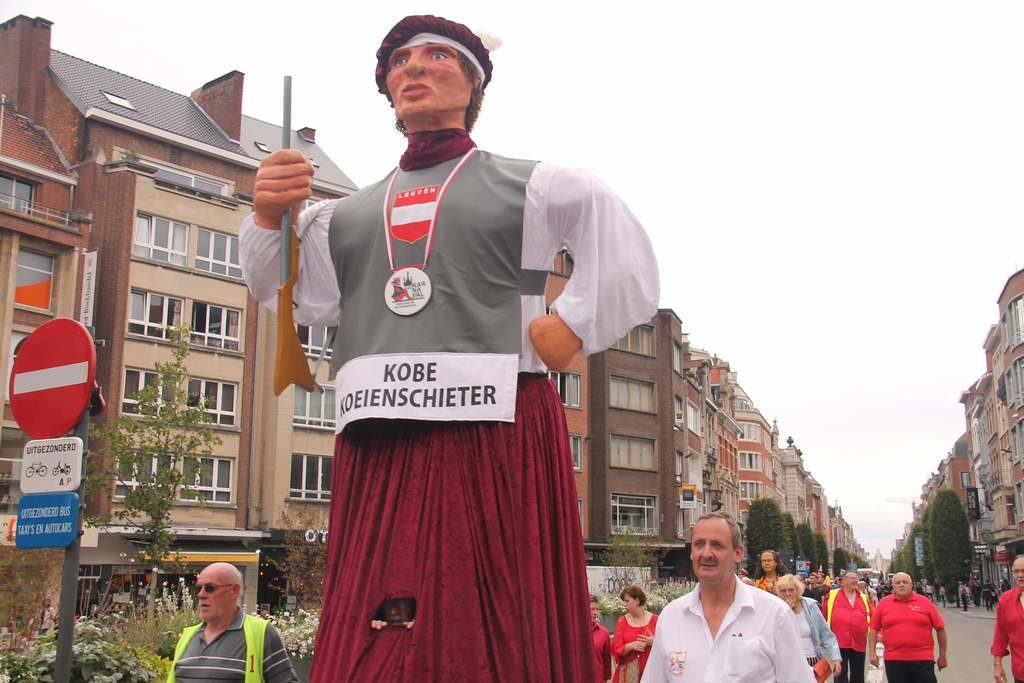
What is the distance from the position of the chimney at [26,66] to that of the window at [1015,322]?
46139 mm

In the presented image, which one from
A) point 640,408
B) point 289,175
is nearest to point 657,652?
point 289,175

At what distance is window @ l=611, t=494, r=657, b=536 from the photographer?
164ft

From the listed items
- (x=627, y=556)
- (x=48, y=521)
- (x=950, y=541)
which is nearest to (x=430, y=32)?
(x=48, y=521)

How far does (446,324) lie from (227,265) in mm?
34754

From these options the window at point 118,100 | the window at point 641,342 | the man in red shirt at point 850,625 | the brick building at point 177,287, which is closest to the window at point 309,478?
the brick building at point 177,287

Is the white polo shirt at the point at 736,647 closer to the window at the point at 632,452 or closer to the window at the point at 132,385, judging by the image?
the window at the point at 132,385

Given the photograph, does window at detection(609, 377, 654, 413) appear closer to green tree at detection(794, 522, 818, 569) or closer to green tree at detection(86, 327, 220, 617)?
green tree at detection(86, 327, 220, 617)

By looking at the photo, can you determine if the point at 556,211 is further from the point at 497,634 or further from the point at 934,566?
the point at 934,566

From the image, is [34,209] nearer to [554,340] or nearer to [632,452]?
[632,452]

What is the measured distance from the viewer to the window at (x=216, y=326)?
36.3 meters

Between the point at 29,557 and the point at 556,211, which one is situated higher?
the point at 556,211

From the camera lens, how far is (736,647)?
411 centimetres

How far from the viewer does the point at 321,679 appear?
11.6 ft

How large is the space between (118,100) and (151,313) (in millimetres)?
9215
